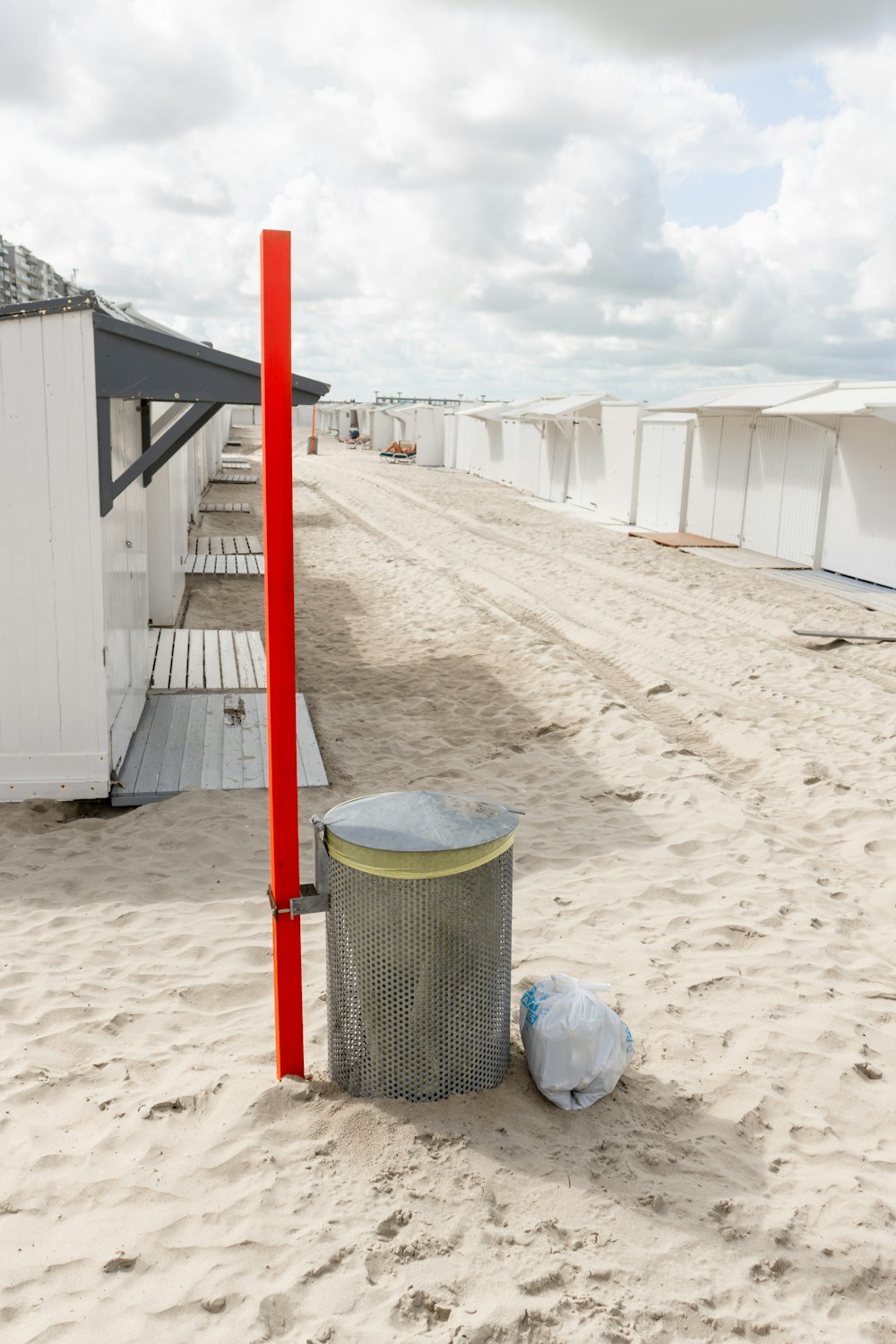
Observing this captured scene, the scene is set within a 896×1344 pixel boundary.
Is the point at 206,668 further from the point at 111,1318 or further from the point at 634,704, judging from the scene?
the point at 111,1318

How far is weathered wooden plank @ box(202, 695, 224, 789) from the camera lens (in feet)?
20.7

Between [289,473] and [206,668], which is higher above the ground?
[289,473]

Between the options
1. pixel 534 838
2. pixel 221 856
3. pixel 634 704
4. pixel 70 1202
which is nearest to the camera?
pixel 70 1202

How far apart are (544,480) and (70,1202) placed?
84.8ft

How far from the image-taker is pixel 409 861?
9.89 feet

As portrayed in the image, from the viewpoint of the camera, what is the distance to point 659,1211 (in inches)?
113

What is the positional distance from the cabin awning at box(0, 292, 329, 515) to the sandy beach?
225cm

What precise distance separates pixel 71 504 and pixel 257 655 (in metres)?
3.77

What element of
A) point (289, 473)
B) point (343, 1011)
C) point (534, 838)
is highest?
point (289, 473)

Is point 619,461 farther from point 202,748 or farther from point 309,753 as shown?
point 202,748

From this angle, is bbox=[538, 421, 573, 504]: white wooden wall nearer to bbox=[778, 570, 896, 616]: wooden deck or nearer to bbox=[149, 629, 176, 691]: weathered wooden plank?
bbox=[778, 570, 896, 616]: wooden deck

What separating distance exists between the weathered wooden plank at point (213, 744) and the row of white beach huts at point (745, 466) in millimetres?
9330

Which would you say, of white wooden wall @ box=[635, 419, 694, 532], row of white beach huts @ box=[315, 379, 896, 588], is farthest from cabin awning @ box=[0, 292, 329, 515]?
white wooden wall @ box=[635, 419, 694, 532]

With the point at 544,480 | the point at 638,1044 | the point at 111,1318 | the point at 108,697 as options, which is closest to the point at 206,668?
the point at 108,697
